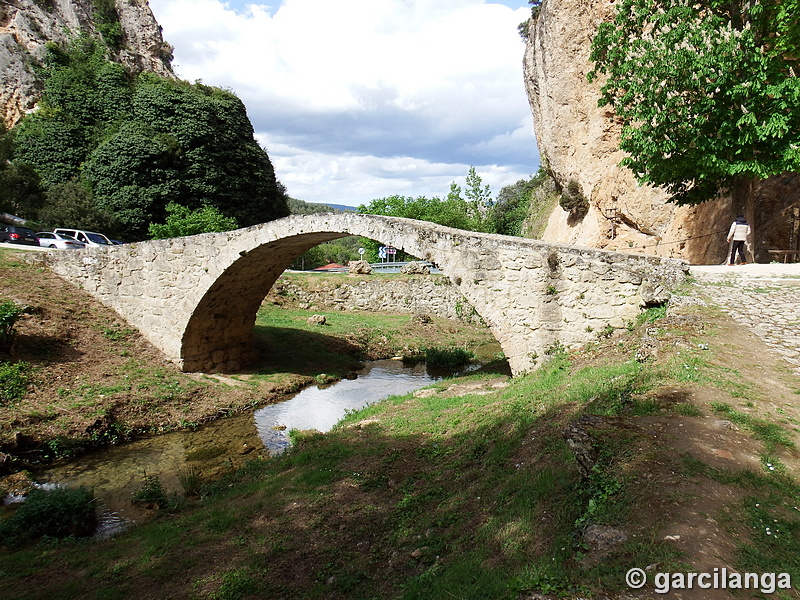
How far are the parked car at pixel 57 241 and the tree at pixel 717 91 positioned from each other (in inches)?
817

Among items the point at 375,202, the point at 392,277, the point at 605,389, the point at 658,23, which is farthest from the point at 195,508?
the point at 375,202

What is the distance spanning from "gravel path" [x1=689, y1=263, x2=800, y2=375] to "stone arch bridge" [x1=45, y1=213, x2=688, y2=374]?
2.30 feet

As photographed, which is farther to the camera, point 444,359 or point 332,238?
point 444,359

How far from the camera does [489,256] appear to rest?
978 centimetres

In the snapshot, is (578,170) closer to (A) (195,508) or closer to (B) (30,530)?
(A) (195,508)

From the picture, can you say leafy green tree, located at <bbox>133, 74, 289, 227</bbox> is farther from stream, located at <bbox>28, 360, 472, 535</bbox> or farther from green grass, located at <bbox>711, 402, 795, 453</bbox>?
green grass, located at <bbox>711, 402, 795, 453</bbox>

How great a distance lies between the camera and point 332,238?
1270cm

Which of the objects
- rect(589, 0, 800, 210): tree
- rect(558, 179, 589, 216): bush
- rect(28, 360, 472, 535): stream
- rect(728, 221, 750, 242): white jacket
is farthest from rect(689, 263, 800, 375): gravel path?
rect(558, 179, 589, 216): bush

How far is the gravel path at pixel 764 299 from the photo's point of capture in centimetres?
675

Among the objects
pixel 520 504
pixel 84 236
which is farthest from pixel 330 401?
pixel 84 236

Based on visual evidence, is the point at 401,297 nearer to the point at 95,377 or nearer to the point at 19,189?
the point at 95,377

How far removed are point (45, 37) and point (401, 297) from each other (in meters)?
29.2

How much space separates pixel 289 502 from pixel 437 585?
3.02m

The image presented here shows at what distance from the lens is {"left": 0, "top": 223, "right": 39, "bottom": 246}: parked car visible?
795 inches
